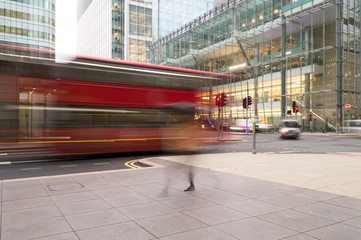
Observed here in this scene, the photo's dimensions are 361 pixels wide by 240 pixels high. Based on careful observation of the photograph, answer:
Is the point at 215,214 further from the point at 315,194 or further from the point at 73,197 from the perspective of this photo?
the point at 73,197

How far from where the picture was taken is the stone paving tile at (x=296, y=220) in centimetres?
398

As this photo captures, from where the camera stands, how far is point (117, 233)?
374 cm

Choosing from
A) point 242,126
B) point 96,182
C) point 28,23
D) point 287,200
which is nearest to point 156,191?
point 96,182

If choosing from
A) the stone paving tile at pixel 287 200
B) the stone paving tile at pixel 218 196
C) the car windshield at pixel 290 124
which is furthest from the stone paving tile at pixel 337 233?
the car windshield at pixel 290 124

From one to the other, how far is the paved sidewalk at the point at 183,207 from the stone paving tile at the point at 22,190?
2 centimetres

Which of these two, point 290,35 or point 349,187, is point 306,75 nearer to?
point 290,35

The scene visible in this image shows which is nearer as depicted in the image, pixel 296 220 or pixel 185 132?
pixel 296 220

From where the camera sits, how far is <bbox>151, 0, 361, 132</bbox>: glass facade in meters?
35.8

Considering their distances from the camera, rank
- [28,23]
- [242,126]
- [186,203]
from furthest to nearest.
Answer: [28,23] < [242,126] < [186,203]

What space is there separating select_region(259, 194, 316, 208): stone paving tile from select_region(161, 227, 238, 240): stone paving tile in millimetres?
1760

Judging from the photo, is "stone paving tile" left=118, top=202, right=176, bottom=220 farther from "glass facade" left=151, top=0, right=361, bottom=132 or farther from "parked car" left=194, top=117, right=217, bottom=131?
"glass facade" left=151, top=0, right=361, bottom=132

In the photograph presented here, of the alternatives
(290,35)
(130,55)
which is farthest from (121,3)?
(290,35)

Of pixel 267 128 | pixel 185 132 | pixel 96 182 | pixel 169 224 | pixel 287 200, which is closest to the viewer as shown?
pixel 169 224

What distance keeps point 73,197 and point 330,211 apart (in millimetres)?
4654
